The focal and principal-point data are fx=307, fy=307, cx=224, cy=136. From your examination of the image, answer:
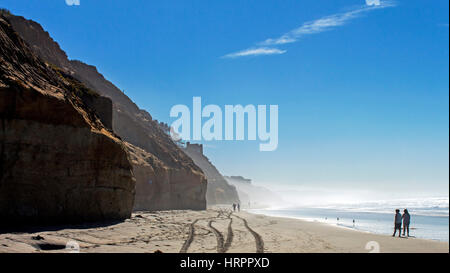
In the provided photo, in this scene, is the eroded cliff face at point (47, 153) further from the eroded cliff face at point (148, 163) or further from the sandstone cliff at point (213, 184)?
the sandstone cliff at point (213, 184)

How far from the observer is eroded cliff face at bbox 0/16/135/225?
34.8 ft

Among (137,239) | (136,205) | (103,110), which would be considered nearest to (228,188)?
(136,205)

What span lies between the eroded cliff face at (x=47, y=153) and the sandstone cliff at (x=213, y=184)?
6701 centimetres

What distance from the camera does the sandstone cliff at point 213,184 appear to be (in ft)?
276

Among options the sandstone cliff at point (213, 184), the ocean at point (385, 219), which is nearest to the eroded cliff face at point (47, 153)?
the ocean at point (385, 219)

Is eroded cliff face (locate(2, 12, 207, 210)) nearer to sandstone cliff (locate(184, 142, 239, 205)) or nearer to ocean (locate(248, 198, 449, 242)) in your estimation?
ocean (locate(248, 198, 449, 242))

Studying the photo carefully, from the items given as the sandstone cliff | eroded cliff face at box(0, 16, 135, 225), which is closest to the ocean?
eroded cliff face at box(0, 16, 135, 225)

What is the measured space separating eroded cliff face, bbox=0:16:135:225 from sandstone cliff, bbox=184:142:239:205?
67013mm

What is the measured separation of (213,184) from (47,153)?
8202cm

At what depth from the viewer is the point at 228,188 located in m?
102

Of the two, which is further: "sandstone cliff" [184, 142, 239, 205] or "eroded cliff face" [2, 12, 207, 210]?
"sandstone cliff" [184, 142, 239, 205]
